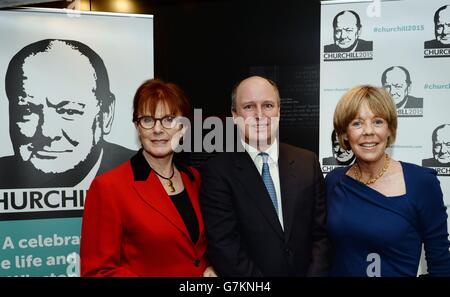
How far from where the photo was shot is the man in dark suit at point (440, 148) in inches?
74.2

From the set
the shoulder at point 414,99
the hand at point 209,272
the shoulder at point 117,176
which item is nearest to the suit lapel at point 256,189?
the hand at point 209,272

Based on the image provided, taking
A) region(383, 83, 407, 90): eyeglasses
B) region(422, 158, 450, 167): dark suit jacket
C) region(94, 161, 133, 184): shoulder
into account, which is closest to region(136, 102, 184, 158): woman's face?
region(94, 161, 133, 184): shoulder

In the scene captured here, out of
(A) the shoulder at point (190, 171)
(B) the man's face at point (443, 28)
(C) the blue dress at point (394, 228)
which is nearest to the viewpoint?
(C) the blue dress at point (394, 228)

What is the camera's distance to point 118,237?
4.82 ft

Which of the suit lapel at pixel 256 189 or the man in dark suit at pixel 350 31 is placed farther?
the man in dark suit at pixel 350 31

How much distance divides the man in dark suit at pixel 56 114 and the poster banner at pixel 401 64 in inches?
47.6

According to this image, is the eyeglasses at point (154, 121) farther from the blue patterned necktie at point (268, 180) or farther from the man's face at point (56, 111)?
the man's face at point (56, 111)

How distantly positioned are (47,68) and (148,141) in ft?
2.88

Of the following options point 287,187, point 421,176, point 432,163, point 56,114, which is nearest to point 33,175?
point 56,114

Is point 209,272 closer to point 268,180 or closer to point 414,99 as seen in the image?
point 268,180

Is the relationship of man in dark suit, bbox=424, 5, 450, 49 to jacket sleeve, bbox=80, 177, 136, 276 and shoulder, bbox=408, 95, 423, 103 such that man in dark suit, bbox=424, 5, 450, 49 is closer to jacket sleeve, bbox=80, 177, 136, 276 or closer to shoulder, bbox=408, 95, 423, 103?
shoulder, bbox=408, 95, 423, 103

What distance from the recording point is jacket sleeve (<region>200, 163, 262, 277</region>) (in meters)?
1.50
